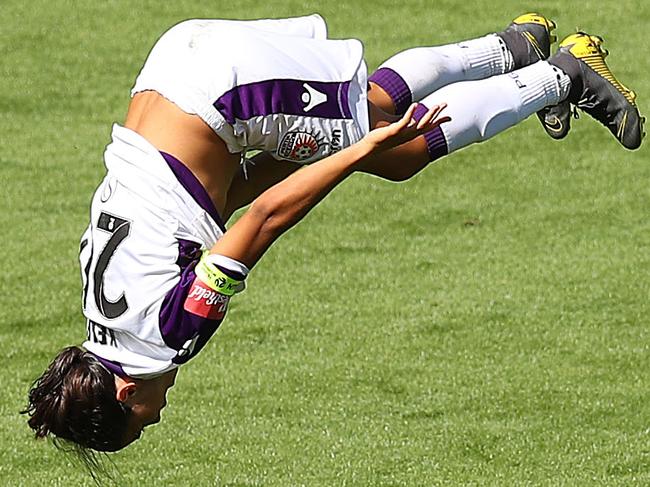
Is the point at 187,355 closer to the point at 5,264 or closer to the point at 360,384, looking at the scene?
the point at 360,384

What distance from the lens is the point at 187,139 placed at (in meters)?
4.54

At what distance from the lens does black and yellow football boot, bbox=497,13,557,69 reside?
5.43 meters

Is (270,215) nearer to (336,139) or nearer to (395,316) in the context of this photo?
(336,139)

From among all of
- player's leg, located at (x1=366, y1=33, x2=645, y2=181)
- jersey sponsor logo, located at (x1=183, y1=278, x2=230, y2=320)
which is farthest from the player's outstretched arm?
player's leg, located at (x1=366, y1=33, x2=645, y2=181)

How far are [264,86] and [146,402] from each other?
109 centimetres

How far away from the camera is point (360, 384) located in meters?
6.71

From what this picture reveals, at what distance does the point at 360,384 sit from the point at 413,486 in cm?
98

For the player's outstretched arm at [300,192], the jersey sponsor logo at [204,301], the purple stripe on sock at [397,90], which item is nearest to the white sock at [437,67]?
the purple stripe on sock at [397,90]

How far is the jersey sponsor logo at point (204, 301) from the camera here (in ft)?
14.5

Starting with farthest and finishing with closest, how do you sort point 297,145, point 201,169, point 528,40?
1. point 528,40
2. point 297,145
3. point 201,169

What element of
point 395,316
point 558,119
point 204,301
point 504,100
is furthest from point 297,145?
point 395,316

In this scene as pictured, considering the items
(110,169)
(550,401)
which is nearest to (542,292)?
(550,401)

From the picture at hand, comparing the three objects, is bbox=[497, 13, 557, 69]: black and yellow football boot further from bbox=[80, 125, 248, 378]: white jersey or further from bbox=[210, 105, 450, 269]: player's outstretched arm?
bbox=[80, 125, 248, 378]: white jersey

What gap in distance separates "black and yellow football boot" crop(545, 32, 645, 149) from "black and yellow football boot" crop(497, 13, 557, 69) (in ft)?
0.46
